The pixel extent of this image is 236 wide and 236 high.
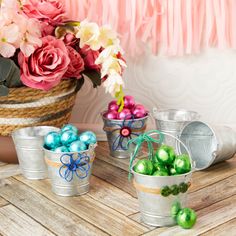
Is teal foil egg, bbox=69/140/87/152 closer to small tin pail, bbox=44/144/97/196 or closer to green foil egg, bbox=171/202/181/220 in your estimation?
small tin pail, bbox=44/144/97/196

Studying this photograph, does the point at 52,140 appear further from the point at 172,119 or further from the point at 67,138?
the point at 172,119

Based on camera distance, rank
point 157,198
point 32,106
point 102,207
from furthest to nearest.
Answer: point 32,106 < point 102,207 < point 157,198

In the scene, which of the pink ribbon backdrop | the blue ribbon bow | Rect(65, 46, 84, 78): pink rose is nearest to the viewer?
the blue ribbon bow

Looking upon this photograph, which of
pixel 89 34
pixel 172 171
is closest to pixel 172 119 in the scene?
pixel 89 34

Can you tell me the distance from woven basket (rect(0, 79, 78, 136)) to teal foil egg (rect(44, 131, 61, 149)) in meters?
0.17

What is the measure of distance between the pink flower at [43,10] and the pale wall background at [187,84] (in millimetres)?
362

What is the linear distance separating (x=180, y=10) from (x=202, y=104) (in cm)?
35

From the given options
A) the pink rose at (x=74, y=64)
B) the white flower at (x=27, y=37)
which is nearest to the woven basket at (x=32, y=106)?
the pink rose at (x=74, y=64)

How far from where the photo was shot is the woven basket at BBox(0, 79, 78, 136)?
61.7 inches

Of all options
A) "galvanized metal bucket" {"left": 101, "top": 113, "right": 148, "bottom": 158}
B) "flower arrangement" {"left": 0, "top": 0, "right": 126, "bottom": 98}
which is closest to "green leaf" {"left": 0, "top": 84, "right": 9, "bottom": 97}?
"flower arrangement" {"left": 0, "top": 0, "right": 126, "bottom": 98}

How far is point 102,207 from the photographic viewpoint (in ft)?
4.47

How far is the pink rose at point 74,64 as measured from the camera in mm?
1596

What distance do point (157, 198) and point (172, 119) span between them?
584 mm

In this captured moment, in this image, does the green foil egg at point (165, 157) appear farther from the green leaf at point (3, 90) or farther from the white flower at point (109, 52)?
the green leaf at point (3, 90)
